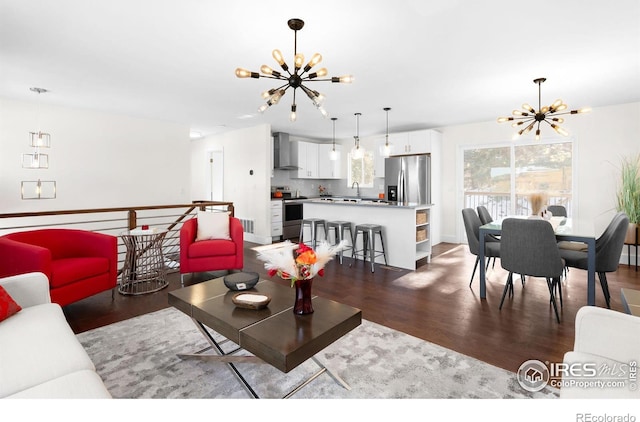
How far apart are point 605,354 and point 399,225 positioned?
11.8ft

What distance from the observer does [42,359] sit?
53.4 inches

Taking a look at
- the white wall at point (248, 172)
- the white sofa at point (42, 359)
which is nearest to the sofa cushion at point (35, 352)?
the white sofa at point (42, 359)

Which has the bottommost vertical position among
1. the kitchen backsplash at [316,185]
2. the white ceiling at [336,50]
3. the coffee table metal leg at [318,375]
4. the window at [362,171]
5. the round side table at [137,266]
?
the coffee table metal leg at [318,375]

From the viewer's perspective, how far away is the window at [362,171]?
817 cm

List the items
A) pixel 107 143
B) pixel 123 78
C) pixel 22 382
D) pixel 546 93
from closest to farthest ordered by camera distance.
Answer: pixel 22 382
pixel 123 78
pixel 546 93
pixel 107 143

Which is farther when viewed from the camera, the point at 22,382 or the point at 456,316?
the point at 456,316

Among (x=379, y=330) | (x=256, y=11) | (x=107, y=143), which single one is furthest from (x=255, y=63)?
(x=107, y=143)

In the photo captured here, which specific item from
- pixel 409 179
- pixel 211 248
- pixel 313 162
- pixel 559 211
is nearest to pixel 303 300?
pixel 211 248

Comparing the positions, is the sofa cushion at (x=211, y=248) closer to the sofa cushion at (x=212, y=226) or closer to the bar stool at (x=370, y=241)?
the sofa cushion at (x=212, y=226)

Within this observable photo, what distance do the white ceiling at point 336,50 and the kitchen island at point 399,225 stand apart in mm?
1621
